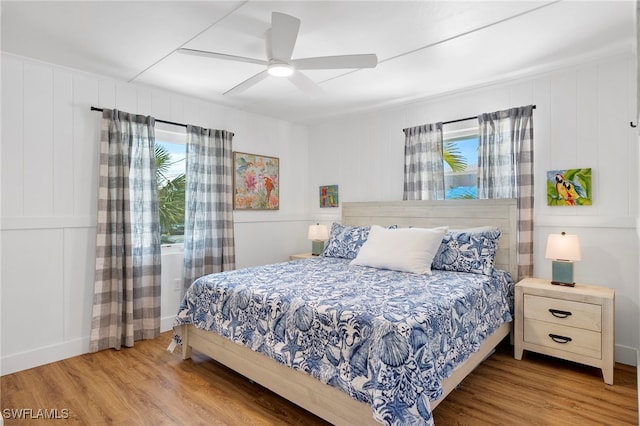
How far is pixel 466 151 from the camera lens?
3740 mm

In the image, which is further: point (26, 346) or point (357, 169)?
point (357, 169)

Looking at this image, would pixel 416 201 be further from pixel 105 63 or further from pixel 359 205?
pixel 105 63

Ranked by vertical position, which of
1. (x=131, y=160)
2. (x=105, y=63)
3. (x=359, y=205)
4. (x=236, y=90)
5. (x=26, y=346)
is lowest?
(x=26, y=346)

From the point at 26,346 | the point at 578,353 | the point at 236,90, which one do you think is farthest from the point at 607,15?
the point at 26,346

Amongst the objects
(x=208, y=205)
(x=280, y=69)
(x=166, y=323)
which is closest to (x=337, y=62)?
(x=280, y=69)

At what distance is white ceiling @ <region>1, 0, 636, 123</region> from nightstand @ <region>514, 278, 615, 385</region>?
1802 mm

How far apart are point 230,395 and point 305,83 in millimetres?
2262

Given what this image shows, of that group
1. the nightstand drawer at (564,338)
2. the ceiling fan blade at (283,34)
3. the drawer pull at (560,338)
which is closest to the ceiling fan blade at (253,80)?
the ceiling fan blade at (283,34)

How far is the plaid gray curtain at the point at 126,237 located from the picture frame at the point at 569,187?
3.57 metres

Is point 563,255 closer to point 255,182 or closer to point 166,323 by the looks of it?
point 255,182

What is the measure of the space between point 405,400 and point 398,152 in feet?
9.75

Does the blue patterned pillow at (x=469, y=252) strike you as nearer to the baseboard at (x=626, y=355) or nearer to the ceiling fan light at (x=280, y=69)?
the baseboard at (x=626, y=355)

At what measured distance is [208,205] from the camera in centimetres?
379

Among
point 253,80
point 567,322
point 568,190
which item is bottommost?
point 567,322
